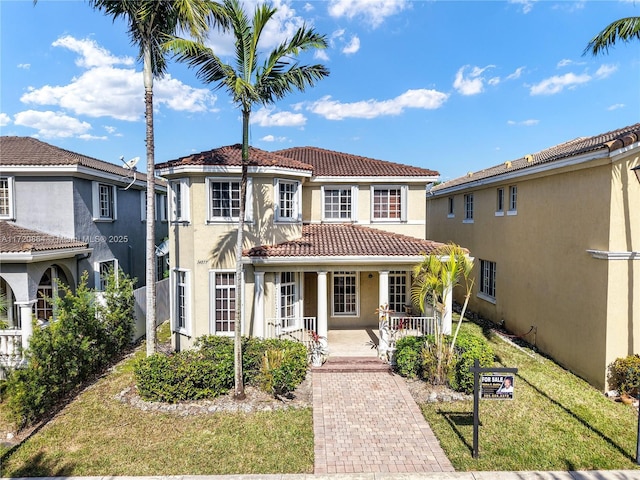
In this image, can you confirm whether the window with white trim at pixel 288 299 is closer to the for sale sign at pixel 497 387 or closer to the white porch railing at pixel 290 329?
the white porch railing at pixel 290 329

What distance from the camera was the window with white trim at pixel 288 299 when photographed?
43.0 ft

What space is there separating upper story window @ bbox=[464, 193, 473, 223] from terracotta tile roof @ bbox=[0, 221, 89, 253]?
1889 cm

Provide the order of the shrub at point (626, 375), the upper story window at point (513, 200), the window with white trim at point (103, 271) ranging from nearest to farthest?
the shrub at point (626, 375), the window with white trim at point (103, 271), the upper story window at point (513, 200)

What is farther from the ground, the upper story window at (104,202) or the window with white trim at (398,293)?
the upper story window at (104,202)

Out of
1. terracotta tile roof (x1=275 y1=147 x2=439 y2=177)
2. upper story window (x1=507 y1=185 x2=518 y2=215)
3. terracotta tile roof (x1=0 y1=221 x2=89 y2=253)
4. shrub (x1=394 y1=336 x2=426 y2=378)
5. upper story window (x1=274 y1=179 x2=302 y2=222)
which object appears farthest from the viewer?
upper story window (x1=507 y1=185 x2=518 y2=215)

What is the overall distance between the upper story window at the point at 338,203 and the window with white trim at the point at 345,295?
8.55ft

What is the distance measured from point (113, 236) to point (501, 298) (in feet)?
59.8

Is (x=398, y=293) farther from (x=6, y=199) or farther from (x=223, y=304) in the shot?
(x=6, y=199)

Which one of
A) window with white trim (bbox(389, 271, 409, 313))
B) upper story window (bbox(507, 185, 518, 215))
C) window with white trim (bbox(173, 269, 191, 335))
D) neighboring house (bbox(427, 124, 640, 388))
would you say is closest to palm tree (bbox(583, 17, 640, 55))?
neighboring house (bbox(427, 124, 640, 388))

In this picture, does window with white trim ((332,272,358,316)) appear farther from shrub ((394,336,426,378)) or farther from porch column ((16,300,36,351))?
porch column ((16,300,36,351))

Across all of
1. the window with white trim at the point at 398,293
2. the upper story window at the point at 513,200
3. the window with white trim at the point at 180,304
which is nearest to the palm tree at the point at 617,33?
the upper story window at the point at 513,200

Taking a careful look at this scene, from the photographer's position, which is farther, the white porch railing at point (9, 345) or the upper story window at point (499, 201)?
the upper story window at point (499, 201)

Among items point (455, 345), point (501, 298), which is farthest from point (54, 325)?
point (501, 298)

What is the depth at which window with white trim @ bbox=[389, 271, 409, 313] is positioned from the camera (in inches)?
637
